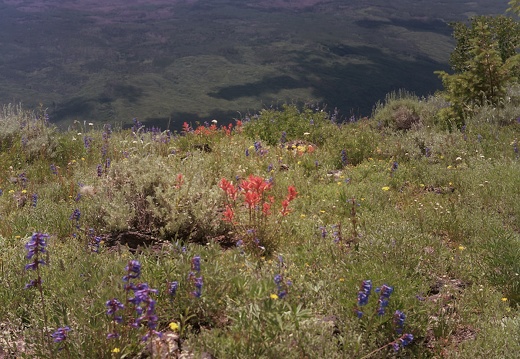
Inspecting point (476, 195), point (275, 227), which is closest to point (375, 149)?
point (476, 195)

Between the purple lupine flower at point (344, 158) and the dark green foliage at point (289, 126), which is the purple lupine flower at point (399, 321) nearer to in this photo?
the purple lupine flower at point (344, 158)

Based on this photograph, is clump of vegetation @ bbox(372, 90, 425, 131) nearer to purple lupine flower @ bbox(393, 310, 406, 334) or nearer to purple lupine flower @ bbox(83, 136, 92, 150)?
Answer: purple lupine flower @ bbox(83, 136, 92, 150)

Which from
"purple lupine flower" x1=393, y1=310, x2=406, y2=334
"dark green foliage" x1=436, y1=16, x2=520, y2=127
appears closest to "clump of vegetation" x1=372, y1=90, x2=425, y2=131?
"dark green foliage" x1=436, y1=16, x2=520, y2=127

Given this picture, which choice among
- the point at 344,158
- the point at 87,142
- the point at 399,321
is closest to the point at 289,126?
the point at 344,158

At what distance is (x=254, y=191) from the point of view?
15.7ft

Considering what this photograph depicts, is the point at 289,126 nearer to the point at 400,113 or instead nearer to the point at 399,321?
the point at 400,113

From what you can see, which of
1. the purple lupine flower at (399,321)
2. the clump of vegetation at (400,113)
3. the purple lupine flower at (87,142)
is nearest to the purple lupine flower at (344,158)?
the purple lupine flower at (87,142)

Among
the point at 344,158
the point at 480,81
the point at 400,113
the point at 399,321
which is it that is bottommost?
the point at 400,113

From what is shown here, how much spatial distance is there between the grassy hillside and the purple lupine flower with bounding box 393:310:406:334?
18mm

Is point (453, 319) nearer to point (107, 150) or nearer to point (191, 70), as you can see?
point (107, 150)

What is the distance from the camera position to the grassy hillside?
2775mm

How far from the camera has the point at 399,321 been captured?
9.22 ft

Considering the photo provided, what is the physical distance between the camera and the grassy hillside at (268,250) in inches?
109

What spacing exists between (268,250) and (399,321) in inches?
80.4
